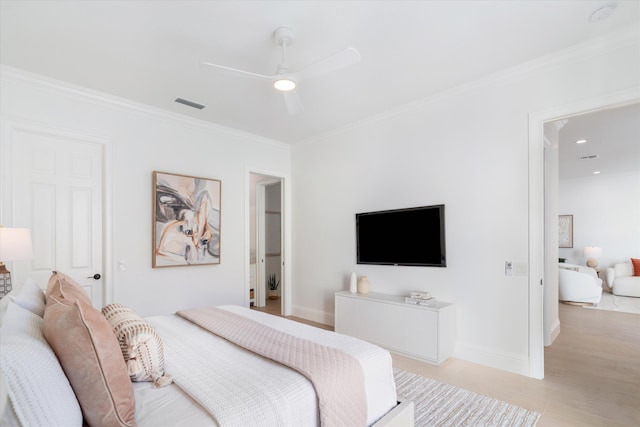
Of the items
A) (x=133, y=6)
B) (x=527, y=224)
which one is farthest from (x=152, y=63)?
(x=527, y=224)

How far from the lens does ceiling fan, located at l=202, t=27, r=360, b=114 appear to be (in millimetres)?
1976

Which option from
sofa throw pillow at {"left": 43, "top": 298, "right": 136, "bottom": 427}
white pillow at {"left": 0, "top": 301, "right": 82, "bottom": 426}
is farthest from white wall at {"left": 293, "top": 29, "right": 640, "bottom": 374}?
white pillow at {"left": 0, "top": 301, "right": 82, "bottom": 426}

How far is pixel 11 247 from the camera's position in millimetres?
2281

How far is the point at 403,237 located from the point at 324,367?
239cm

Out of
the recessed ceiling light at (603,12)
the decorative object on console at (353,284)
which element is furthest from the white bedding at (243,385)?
the recessed ceiling light at (603,12)

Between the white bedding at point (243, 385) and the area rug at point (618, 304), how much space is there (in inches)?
226

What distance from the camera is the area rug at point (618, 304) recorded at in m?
5.36

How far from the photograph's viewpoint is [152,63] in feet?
9.11

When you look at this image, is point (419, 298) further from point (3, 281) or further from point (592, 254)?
point (592, 254)

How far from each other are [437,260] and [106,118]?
374 centimetres

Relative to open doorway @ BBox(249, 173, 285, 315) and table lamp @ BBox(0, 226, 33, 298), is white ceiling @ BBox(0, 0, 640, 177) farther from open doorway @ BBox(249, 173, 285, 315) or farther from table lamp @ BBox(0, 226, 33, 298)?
open doorway @ BBox(249, 173, 285, 315)

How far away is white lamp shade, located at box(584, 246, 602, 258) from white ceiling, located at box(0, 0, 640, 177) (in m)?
6.79

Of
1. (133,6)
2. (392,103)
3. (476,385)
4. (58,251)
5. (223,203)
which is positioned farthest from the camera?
(223,203)

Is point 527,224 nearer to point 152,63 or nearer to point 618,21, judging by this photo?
point 618,21
